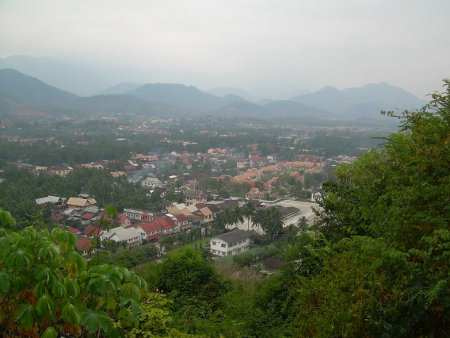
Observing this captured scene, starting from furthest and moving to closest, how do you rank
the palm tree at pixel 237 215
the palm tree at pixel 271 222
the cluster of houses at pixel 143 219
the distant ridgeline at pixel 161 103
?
the distant ridgeline at pixel 161 103, the palm tree at pixel 237 215, the palm tree at pixel 271 222, the cluster of houses at pixel 143 219

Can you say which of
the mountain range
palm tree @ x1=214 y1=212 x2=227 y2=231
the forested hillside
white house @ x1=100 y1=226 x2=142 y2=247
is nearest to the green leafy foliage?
the forested hillside

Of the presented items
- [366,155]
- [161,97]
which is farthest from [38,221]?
[161,97]

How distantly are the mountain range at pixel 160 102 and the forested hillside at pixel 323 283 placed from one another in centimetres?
3563

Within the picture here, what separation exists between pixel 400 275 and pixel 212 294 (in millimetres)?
3452

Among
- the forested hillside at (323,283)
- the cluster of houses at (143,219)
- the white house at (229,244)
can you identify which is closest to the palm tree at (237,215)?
the cluster of houses at (143,219)

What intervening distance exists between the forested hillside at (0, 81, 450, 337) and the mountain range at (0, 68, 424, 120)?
35629 millimetres

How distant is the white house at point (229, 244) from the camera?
14.2 m

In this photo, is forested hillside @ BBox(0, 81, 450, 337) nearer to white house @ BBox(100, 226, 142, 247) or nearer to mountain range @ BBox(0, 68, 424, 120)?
white house @ BBox(100, 226, 142, 247)

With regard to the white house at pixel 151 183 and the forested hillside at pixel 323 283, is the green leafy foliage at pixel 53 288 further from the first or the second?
the white house at pixel 151 183

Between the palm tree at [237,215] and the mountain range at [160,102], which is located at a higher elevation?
the mountain range at [160,102]

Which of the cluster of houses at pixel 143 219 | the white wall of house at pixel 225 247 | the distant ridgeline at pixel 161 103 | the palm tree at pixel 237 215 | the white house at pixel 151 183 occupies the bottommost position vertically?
the white house at pixel 151 183

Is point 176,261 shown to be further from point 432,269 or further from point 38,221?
point 432,269

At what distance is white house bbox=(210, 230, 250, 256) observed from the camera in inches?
559

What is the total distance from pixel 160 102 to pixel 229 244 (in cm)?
9747
